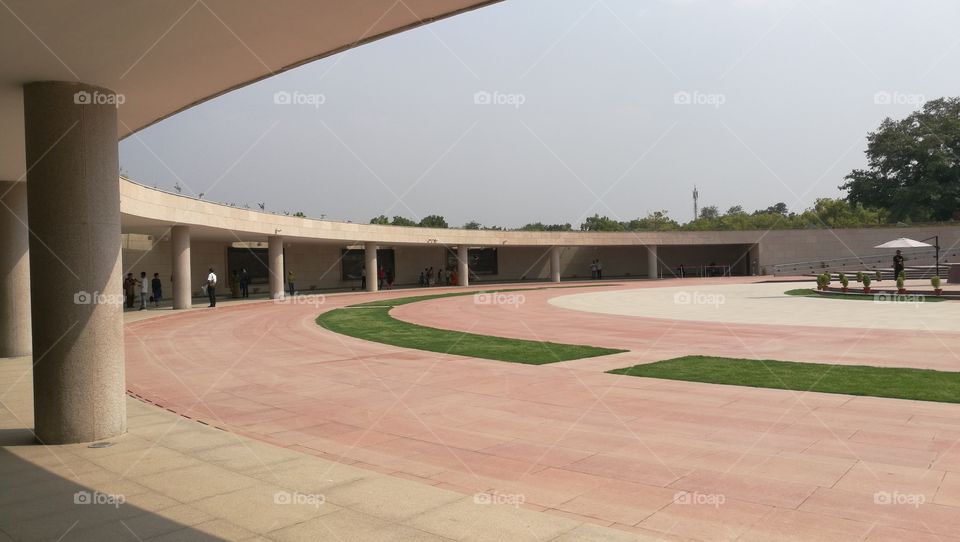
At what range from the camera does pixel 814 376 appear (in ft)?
32.3

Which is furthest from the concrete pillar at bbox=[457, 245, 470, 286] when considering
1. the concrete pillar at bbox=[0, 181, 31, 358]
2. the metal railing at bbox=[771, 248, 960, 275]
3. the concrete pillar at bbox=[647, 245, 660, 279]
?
the concrete pillar at bbox=[0, 181, 31, 358]

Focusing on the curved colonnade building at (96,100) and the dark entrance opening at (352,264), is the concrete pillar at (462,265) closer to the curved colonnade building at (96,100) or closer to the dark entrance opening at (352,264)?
the dark entrance opening at (352,264)

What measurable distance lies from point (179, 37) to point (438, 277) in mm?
45459

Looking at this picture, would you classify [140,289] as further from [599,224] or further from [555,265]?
[599,224]

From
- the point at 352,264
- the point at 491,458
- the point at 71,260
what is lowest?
the point at 491,458

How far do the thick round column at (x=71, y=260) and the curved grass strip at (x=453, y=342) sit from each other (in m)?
7.21

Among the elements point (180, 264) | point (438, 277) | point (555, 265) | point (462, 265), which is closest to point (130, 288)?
point (180, 264)

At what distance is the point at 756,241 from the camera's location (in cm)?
5491

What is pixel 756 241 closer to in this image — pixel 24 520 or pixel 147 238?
pixel 147 238

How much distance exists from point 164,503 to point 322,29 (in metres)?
4.15

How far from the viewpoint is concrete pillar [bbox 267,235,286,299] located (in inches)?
1335

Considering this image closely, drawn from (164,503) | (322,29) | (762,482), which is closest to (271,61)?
(322,29)

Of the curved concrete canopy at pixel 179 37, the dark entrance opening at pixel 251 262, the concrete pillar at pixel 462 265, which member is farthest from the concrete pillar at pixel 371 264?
the curved concrete canopy at pixel 179 37

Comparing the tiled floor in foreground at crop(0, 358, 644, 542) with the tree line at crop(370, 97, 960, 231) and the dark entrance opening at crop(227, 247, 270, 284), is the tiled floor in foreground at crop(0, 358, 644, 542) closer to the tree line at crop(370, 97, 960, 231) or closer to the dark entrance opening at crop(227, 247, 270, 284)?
the dark entrance opening at crop(227, 247, 270, 284)
